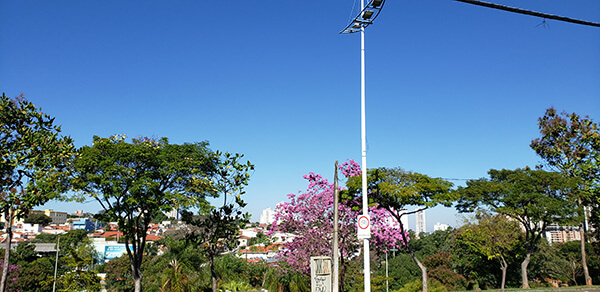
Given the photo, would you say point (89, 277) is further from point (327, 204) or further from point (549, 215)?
point (549, 215)

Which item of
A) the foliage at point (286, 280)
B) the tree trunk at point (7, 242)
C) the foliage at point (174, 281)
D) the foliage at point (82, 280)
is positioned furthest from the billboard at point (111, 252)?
the tree trunk at point (7, 242)

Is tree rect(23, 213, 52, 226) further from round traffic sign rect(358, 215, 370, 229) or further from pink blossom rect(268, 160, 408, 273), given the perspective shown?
round traffic sign rect(358, 215, 370, 229)

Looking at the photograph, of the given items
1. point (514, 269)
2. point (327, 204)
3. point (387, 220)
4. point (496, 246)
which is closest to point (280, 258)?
point (327, 204)

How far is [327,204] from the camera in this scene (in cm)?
1819

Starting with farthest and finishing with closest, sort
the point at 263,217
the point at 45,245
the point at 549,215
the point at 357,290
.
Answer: the point at 263,217
the point at 45,245
the point at 357,290
the point at 549,215

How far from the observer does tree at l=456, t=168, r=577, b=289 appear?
64.8 ft

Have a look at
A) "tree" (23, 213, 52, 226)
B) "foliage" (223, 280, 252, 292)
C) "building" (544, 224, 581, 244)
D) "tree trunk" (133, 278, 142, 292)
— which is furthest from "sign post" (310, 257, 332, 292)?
"tree" (23, 213, 52, 226)

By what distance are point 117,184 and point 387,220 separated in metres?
12.1

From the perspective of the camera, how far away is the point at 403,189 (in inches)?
608

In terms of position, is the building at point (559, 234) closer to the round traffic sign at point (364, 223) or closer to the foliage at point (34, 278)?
the round traffic sign at point (364, 223)

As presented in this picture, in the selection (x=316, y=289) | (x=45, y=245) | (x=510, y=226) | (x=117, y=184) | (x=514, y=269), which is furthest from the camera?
(x=45, y=245)

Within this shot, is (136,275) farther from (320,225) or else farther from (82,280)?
(82,280)

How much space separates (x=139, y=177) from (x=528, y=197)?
1876 centimetres

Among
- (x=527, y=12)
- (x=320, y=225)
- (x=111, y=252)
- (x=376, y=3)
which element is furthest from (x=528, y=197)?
(x=111, y=252)
